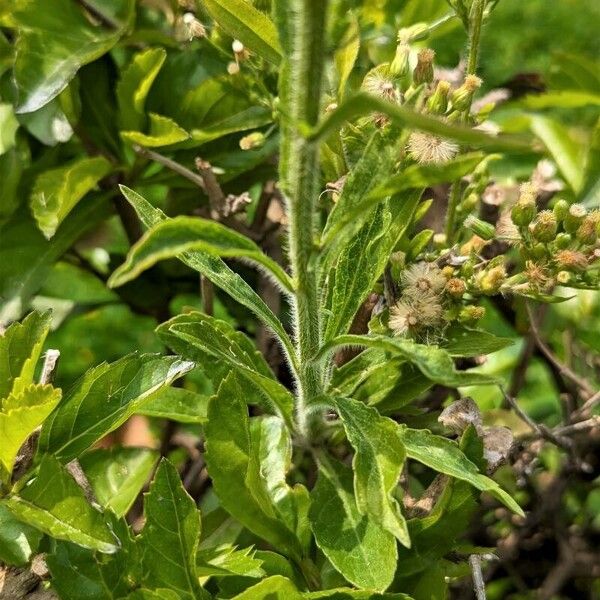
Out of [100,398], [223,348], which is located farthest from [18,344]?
[223,348]

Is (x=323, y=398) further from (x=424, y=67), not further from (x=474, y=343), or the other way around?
(x=424, y=67)

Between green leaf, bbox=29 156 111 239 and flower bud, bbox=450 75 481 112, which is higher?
flower bud, bbox=450 75 481 112

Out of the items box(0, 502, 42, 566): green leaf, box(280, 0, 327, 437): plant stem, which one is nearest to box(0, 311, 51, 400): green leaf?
box(0, 502, 42, 566): green leaf

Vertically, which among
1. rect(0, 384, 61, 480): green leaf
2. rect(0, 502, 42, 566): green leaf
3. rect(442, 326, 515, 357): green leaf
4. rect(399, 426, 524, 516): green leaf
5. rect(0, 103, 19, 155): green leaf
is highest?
rect(0, 103, 19, 155): green leaf

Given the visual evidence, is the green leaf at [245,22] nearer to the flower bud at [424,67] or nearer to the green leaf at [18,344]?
the flower bud at [424,67]

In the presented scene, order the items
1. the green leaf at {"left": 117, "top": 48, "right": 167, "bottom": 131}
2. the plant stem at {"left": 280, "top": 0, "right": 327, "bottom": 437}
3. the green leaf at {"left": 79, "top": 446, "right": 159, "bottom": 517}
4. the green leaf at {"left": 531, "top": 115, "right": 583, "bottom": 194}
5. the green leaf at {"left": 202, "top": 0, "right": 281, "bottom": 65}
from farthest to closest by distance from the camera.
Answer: the green leaf at {"left": 531, "top": 115, "right": 583, "bottom": 194}, the green leaf at {"left": 117, "top": 48, "right": 167, "bottom": 131}, the green leaf at {"left": 79, "top": 446, "right": 159, "bottom": 517}, the green leaf at {"left": 202, "top": 0, "right": 281, "bottom": 65}, the plant stem at {"left": 280, "top": 0, "right": 327, "bottom": 437}

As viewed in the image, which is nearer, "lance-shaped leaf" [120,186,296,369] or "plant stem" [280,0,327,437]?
"plant stem" [280,0,327,437]

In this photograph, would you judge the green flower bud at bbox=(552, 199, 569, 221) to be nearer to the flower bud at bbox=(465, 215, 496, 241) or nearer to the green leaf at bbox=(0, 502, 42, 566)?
the flower bud at bbox=(465, 215, 496, 241)

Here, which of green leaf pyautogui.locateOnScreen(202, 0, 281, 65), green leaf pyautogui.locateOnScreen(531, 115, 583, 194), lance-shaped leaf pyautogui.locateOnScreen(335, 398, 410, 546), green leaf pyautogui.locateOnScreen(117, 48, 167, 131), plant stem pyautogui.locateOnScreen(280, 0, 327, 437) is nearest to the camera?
plant stem pyautogui.locateOnScreen(280, 0, 327, 437)
